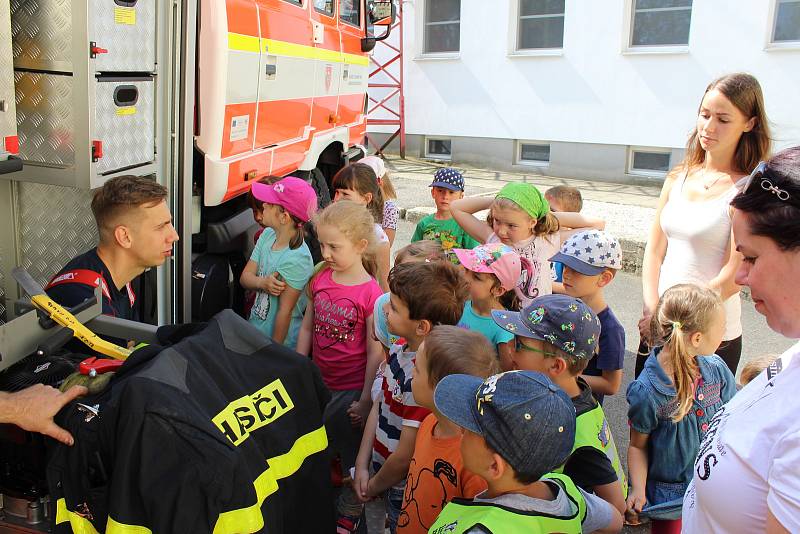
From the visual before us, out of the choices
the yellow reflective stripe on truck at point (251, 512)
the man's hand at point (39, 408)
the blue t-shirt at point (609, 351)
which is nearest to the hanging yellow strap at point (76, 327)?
the man's hand at point (39, 408)

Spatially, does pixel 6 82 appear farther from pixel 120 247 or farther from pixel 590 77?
Answer: pixel 590 77

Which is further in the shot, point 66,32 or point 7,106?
point 66,32

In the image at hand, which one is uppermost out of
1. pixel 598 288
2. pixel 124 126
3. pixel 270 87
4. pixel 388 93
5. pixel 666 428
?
pixel 388 93

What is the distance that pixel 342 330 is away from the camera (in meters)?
3.60

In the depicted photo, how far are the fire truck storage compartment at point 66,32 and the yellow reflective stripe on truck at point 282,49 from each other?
1106 mm

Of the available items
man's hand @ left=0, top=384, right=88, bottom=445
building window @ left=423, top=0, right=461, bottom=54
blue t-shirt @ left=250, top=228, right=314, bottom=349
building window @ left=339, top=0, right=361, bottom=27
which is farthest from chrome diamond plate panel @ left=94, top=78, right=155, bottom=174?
building window @ left=423, top=0, right=461, bottom=54

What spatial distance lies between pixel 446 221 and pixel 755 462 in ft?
11.2

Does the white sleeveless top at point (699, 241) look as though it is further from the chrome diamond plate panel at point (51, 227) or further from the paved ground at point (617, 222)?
the chrome diamond plate panel at point (51, 227)

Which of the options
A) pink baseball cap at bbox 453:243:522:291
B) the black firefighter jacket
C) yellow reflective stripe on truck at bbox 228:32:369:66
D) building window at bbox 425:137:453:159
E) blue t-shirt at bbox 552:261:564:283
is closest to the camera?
the black firefighter jacket

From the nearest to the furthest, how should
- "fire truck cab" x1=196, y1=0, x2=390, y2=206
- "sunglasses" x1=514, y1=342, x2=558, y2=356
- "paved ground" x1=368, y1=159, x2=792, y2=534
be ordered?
"sunglasses" x1=514, y1=342, x2=558, y2=356, "fire truck cab" x1=196, y1=0, x2=390, y2=206, "paved ground" x1=368, y1=159, x2=792, y2=534

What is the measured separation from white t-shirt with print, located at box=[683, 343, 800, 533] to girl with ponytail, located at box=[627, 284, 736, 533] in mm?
1320

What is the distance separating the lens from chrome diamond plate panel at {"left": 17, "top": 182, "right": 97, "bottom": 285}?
355cm

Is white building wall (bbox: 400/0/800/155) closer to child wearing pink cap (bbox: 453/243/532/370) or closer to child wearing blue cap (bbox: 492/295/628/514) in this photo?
child wearing pink cap (bbox: 453/243/532/370)

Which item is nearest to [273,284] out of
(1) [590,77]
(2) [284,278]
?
(2) [284,278]
